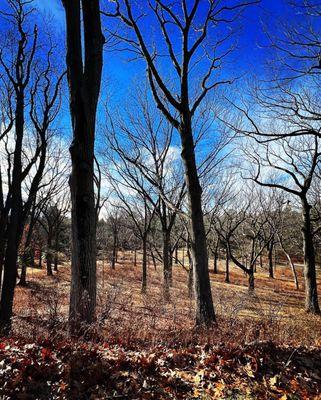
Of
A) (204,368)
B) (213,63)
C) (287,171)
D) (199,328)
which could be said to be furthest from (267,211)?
(204,368)

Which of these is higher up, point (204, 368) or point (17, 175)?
point (17, 175)

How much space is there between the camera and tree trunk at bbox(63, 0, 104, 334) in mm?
4336

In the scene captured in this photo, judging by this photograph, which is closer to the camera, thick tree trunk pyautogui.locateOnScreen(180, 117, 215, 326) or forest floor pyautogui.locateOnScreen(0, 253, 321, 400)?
forest floor pyautogui.locateOnScreen(0, 253, 321, 400)

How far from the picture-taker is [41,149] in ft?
30.2

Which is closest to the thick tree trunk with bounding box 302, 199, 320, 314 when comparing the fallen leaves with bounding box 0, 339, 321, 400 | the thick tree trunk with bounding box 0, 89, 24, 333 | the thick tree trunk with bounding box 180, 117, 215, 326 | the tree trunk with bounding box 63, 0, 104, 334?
the thick tree trunk with bounding box 180, 117, 215, 326

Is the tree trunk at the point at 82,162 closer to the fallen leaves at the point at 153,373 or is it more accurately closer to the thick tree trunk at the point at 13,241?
the fallen leaves at the point at 153,373

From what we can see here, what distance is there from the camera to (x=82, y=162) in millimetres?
4422

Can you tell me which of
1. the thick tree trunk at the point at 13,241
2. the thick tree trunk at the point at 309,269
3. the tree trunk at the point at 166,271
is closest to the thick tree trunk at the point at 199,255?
the thick tree trunk at the point at 13,241

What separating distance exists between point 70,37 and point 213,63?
183 inches

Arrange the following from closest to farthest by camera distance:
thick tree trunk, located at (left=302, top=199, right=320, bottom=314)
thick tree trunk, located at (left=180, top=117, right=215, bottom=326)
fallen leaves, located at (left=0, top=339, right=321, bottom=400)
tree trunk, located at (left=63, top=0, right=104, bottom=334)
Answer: fallen leaves, located at (left=0, top=339, right=321, bottom=400)
tree trunk, located at (left=63, top=0, right=104, bottom=334)
thick tree trunk, located at (left=180, top=117, right=215, bottom=326)
thick tree trunk, located at (left=302, top=199, right=320, bottom=314)

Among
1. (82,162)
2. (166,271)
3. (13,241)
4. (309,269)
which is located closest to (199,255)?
(82,162)

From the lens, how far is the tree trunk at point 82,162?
4336 millimetres

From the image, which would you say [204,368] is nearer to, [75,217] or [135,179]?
[75,217]

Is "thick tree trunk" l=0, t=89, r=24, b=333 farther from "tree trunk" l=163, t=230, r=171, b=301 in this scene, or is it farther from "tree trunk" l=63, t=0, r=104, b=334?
"tree trunk" l=163, t=230, r=171, b=301
